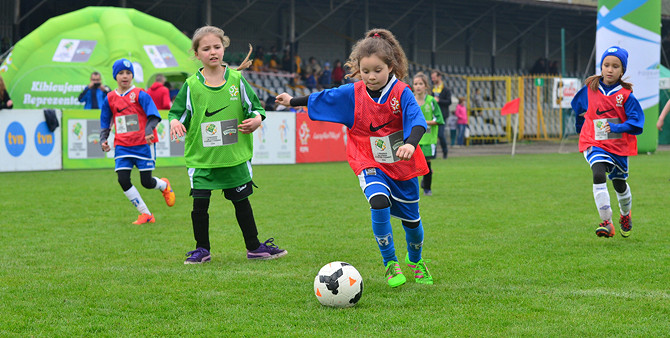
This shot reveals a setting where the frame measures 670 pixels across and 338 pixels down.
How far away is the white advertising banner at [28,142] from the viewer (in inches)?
642

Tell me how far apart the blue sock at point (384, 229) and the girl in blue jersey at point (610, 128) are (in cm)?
266

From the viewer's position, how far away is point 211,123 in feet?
20.2

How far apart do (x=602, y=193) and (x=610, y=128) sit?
0.61 meters

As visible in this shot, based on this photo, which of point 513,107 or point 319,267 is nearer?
point 319,267

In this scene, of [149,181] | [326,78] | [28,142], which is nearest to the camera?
[149,181]

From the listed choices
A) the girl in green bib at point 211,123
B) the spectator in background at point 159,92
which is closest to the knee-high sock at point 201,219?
the girl in green bib at point 211,123

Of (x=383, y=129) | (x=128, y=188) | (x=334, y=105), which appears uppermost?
(x=334, y=105)

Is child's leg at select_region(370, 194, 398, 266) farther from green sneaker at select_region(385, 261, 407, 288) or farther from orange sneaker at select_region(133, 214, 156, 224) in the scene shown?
orange sneaker at select_region(133, 214, 156, 224)

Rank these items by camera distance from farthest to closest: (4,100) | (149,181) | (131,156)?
(4,100), (149,181), (131,156)

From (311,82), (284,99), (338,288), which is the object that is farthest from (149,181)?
(311,82)

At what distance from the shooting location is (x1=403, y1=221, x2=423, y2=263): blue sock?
211 inches

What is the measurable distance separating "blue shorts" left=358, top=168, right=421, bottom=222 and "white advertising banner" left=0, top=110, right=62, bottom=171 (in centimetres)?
1308

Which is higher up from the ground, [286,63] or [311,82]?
[286,63]

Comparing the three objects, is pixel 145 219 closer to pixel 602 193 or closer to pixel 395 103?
pixel 395 103
